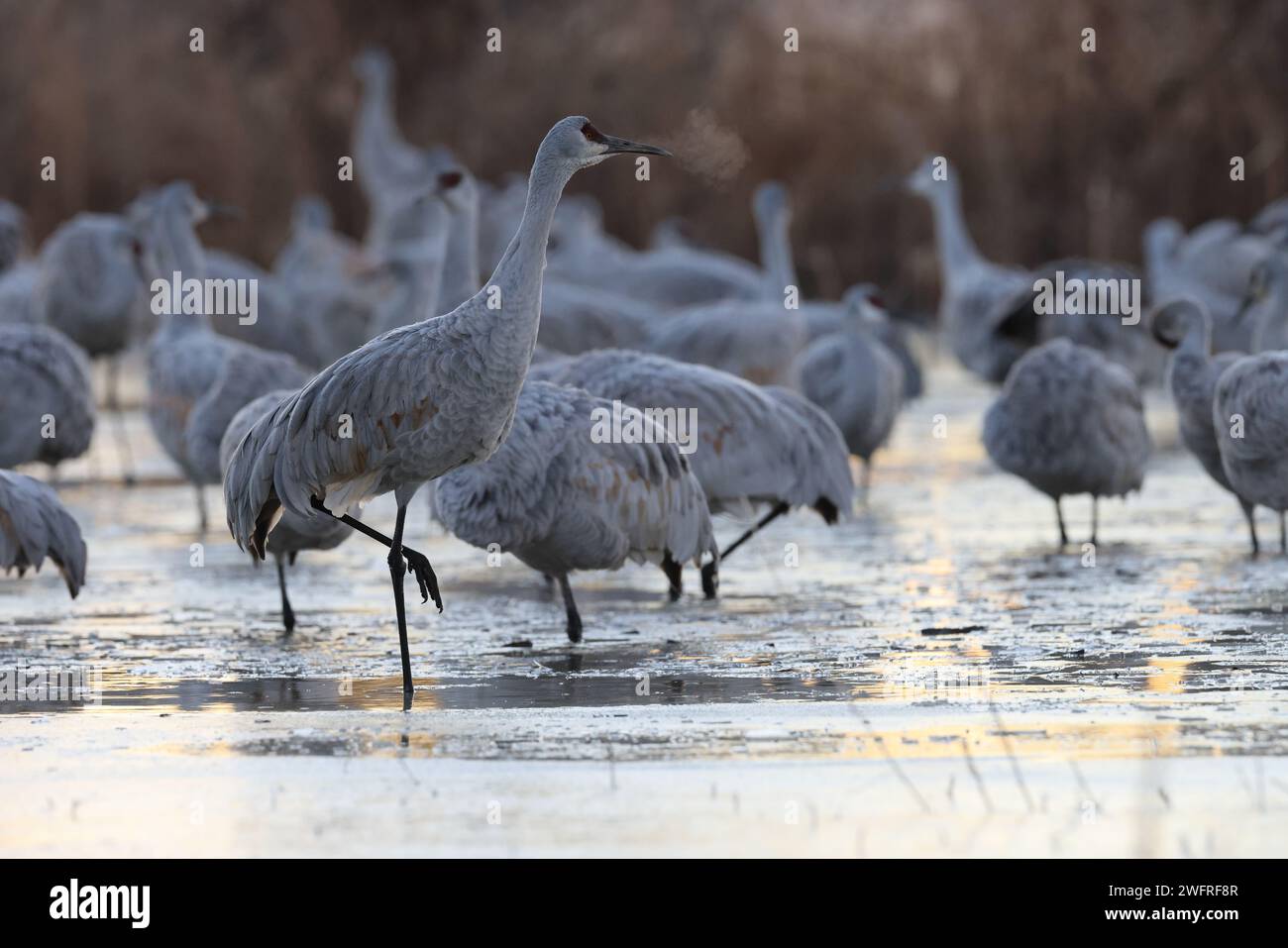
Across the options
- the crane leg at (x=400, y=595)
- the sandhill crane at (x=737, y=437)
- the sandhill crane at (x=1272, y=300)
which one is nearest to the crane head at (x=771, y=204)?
the sandhill crane at (x=1272, y=300)

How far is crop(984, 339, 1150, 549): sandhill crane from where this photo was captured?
35.3ft

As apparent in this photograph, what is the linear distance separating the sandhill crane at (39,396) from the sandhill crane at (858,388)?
4251 millimetres

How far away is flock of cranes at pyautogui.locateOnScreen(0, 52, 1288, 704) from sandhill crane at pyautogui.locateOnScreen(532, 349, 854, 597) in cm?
1

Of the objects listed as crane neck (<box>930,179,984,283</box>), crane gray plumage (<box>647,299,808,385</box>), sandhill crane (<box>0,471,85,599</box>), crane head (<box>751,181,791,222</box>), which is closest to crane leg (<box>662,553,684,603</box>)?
sandhill crane (<box>0,471,85,599</box>)

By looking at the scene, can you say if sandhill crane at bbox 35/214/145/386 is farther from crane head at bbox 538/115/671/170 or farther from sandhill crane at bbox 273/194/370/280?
crane head at bbox 538/115/671/170

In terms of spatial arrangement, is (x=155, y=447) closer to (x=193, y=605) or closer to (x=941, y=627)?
(x=193, y=605)

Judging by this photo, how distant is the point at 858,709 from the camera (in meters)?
6.68

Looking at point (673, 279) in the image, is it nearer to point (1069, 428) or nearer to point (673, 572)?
point (1069, 428)

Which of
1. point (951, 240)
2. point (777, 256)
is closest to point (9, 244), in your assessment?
point (777, 256)

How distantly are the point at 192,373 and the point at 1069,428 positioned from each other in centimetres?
489

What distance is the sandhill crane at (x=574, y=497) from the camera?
799 centimetres

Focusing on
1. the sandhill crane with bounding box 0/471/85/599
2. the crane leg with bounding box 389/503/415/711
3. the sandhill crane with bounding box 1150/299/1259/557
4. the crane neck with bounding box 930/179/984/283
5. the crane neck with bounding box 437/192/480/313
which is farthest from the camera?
the crane neck with bounding box 930/179/984/283

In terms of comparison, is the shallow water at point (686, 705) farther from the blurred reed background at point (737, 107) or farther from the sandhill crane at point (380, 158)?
the blurred reed background at point (737, 107)
